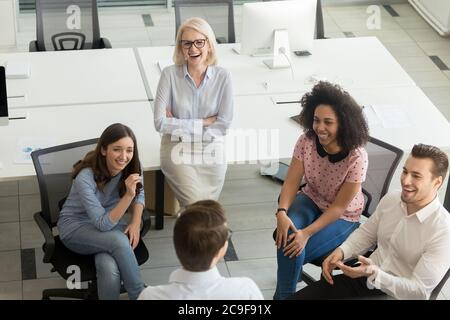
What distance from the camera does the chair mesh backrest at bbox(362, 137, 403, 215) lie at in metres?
4.73

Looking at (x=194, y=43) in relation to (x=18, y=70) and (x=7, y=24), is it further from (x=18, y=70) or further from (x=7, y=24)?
(x=7, y=24)

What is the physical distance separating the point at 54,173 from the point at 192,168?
2.71 feet

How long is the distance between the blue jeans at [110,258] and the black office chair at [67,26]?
7.73 feet

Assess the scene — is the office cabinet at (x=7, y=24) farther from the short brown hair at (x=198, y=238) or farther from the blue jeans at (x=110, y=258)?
the short brown hair at (x=198, y=238)

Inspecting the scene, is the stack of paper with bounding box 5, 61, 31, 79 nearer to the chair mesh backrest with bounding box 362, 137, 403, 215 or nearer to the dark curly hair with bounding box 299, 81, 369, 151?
the dark curly hair with bounding box 299, 81, 369, 151

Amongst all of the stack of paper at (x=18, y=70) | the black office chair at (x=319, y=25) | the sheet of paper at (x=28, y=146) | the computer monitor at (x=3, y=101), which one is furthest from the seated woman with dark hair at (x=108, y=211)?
the black office chair at (x=319, y=25)

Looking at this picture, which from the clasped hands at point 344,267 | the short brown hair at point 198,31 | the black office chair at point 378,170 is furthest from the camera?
the short brown hair at point 198,31

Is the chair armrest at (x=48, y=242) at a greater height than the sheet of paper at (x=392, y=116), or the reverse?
the sheet of paper at (x=392, y=116)

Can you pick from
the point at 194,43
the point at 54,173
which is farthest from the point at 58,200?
the point at 194,43

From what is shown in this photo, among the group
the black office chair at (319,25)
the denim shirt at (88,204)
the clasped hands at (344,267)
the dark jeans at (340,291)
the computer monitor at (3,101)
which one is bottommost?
the dark jeans at (340,291)

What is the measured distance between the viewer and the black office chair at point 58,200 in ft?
14.5

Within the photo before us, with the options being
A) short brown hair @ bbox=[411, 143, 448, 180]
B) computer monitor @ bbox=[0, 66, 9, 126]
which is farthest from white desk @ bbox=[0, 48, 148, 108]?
short brown hair @ bbox=[411, 143, 448, 180]

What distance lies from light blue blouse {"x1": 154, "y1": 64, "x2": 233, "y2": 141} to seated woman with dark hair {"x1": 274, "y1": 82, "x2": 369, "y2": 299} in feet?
1.94

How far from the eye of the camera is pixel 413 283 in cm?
386
